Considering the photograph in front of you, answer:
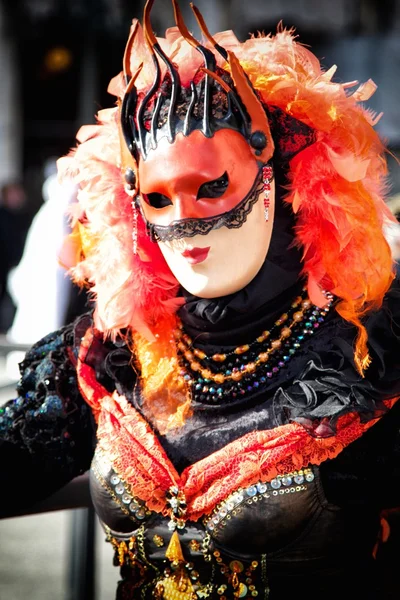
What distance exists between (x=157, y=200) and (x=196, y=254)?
0.16 metres

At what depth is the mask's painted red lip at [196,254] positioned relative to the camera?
173 centimetres

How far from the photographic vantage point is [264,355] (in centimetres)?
181

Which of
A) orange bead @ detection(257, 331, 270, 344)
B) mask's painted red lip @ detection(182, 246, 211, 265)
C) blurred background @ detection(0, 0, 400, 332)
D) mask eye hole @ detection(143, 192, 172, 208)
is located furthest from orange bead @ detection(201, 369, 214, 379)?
blurred background @ detection(0, 0, 400, 332)

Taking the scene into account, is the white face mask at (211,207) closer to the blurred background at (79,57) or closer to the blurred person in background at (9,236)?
the blurred background at (79,57)

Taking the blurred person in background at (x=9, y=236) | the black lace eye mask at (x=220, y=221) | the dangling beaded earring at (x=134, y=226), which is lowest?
the blurred person in background at (x=9, y=236)

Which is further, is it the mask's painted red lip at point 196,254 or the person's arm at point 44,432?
the person's arm at point 44,432

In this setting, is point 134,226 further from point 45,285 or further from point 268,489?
point 45,285

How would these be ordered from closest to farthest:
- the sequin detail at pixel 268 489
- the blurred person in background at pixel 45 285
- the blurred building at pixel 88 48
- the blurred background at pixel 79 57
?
the sequin detail at pixel 268 489 < the blurred person in background at pixel 45 285 < the blurred background at pixel 79 57 < the blurred building at pixel 88 48

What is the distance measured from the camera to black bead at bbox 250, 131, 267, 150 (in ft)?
5.60

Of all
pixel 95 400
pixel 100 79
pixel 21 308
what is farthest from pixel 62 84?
pixel 95 400

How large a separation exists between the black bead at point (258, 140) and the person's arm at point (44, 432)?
0.70 metres

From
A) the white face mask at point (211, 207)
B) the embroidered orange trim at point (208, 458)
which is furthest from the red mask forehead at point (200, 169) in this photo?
the embroidered orange trim at point (208, 458)

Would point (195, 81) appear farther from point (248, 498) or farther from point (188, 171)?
point (248, 498)

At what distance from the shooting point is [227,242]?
68.1 inches
